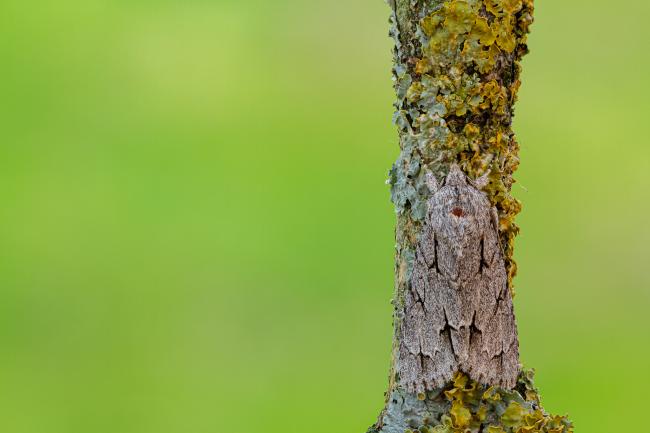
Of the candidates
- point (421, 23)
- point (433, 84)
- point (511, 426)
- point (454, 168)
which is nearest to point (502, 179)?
point (454, 168)

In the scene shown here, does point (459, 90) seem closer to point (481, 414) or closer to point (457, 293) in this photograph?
point (457, 293)

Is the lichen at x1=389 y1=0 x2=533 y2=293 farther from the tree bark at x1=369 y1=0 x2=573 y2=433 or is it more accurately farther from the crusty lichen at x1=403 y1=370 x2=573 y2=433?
the crusty lichen at x1=403 y1=370 x2=573 y2=433

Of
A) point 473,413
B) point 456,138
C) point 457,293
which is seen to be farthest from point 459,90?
point 473,413

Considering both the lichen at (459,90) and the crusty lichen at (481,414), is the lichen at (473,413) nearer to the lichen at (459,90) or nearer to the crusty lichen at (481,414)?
the crusty lichen at (481,414)

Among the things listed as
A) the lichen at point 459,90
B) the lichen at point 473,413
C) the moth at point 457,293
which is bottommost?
the lichen at point 473,413

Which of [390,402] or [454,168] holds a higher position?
[454,168]

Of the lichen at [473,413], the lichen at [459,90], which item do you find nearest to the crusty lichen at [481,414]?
the lichen at [473,413]

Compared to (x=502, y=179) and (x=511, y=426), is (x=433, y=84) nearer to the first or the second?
(x=502, y=179)
